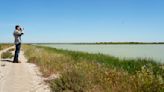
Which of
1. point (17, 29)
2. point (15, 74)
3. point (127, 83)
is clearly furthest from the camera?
point (17, 29)

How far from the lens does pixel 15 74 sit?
12.9m

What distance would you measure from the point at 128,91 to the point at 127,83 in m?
0.75

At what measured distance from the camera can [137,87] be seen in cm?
816

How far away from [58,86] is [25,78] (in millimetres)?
2693

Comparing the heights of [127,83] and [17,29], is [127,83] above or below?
below

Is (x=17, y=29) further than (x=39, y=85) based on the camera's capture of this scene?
Yes

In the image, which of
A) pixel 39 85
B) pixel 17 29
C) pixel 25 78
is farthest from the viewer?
pixel 17 29

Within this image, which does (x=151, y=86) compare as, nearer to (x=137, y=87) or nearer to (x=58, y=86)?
(x=137, y=87)

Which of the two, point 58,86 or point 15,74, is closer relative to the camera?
point 58,86

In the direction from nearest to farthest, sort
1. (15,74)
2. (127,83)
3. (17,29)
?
(127,83) < (15,74) < (17,29)

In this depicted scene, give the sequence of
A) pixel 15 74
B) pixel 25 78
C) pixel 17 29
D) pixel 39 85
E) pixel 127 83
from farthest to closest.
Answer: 1. pixel 17 29
2. pixel 15 74
3. pixel 25 78
4. pixel 39 85
5. pixel 127 83

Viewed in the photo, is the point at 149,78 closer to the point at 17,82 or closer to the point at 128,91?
the point at 128,91

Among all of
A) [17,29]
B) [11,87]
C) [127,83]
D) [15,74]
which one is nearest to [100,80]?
[127,83]

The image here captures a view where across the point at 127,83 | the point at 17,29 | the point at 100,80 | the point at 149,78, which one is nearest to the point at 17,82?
the point at 100,80
